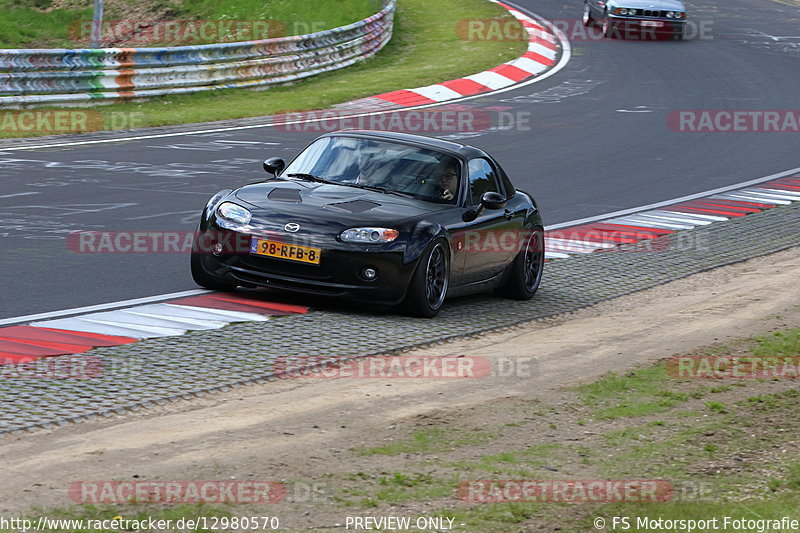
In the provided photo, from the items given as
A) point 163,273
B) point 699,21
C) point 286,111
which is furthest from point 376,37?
point 163,273

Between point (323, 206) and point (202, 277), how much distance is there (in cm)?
114

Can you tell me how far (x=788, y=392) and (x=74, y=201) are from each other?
868 cm

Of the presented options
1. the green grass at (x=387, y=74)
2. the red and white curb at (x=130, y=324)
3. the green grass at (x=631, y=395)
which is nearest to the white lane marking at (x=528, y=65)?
the green grass at (x=387, y=74)

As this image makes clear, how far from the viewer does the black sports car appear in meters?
10.1

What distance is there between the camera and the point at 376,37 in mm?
30625

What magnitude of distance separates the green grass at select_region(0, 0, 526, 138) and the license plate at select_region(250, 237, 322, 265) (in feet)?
33.0
